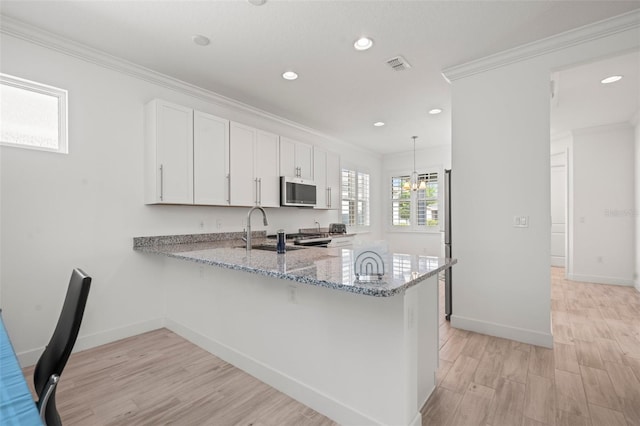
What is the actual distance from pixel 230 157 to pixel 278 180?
32.4 inches

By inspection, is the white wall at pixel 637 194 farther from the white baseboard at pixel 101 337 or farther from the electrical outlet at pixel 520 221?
the white baseboard at pixel 101 337

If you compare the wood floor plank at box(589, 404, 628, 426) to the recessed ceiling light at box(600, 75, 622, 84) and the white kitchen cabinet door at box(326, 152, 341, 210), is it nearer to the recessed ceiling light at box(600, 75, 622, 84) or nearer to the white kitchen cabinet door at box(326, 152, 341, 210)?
the recessed ceiling light at box(600, 75, 622, 84)

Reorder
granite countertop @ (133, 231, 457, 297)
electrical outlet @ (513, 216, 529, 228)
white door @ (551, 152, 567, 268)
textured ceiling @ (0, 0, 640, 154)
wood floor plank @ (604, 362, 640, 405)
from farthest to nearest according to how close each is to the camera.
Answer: white door @ (551, 152, 567, 268)
electrical outlet @ (513, 216, 529, 228)
textured ceiling @ (0, 0, 640, 154)
wood floor plank @ (604, 362, 640, 405)
granite countertop @ (133, 231, 457, 297)

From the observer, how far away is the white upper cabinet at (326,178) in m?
4.94

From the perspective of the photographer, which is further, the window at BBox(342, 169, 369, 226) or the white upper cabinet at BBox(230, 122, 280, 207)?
the window at BBox(342, 169, 369, 226)

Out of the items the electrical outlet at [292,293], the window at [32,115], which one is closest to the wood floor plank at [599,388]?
the electrical outlet at [292,293]

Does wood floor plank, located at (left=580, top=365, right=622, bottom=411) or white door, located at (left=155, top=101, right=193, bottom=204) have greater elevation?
white door, located at (left=155, top=101, right=193, bottom=204)

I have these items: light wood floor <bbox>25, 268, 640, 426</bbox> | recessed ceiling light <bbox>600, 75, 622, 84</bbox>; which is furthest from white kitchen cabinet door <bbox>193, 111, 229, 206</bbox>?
recessed ceiling light <bbox>600, 75, 622, 84</bbox>

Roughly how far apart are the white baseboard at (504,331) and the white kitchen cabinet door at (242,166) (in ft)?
8.90

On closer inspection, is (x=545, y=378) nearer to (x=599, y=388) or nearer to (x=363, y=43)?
(x=599, y=388)

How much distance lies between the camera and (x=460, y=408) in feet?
5.99

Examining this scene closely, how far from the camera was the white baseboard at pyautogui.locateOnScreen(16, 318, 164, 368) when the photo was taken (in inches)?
95.7

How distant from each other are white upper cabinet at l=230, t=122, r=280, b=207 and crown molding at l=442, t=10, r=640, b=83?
228 centimetres

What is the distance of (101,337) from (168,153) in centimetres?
184
